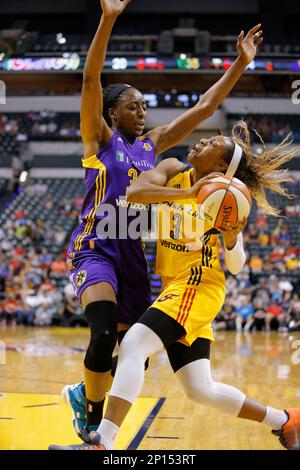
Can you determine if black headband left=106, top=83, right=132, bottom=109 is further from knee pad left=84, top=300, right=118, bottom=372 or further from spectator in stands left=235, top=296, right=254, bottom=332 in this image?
spectator in stands left=235, top=296, right=254, bottom=332

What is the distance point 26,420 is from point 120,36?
22.8m

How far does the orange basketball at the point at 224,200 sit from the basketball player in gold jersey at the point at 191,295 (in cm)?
5

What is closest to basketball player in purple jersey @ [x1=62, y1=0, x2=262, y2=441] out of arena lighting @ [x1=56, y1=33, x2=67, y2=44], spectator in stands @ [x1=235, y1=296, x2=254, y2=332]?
spectator in stands @ [x1=235, y1=296, x2=254, y2=332]

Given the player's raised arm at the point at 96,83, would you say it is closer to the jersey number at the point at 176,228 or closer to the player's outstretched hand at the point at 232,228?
the jersey number at the point at 176,228

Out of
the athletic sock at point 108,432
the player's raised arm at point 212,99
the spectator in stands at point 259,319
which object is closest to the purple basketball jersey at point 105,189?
the player's raised arm at point 212,99

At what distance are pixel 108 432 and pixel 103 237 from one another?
1147 millimetres

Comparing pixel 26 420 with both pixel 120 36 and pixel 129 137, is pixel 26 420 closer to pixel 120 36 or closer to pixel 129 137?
pixel 129 137

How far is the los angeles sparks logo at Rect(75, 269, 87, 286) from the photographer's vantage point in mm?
3758

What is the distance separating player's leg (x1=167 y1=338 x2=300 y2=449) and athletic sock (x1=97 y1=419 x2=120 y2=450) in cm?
56

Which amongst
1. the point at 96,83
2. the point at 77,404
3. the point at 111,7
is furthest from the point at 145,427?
the point at 111,7

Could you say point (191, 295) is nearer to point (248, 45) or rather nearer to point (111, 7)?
point (111, 7)

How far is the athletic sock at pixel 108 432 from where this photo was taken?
131 inches

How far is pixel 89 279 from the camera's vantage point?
A: 12.2 feet

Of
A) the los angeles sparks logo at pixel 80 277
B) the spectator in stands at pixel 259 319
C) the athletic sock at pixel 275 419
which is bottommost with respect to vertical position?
the spectator in stands at pixel 259 319
